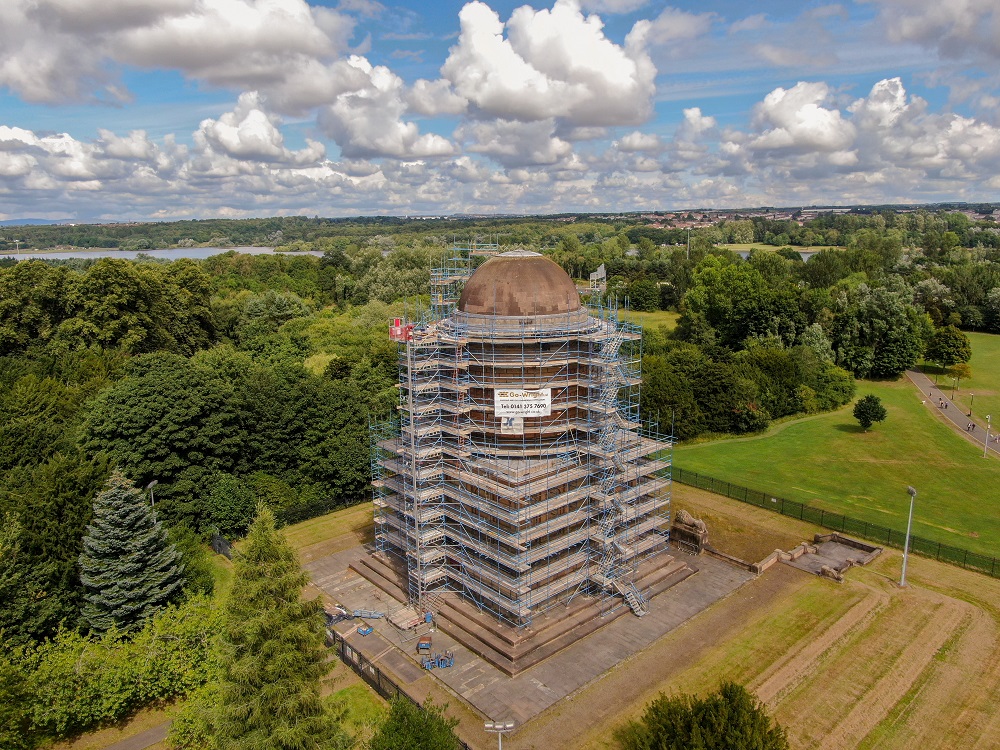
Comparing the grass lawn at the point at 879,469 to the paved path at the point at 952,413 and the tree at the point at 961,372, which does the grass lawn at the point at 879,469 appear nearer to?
the paved path at the point at 952,413

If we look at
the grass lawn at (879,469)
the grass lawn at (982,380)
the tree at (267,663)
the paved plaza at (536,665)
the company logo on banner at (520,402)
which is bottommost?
the grass lawn at (879,469)

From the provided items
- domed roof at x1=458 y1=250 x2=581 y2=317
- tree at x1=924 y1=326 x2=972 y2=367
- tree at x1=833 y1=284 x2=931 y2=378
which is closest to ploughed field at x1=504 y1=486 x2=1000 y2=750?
domed roof at x1=458 y1=250 x2=581 y2=317

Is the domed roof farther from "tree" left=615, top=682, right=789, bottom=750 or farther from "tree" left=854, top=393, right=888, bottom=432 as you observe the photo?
"tree" left=854, top=393, right=888, bottom=432

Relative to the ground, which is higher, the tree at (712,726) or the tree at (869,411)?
the tree at (712,726)

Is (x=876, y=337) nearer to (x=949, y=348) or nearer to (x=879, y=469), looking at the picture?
(x=949, y=348)

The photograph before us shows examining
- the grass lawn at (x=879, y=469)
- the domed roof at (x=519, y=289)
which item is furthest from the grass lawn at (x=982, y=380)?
the domed roof at (x=519, y=289)

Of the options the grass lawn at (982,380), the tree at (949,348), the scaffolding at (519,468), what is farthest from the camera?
the tree at (949,348)
